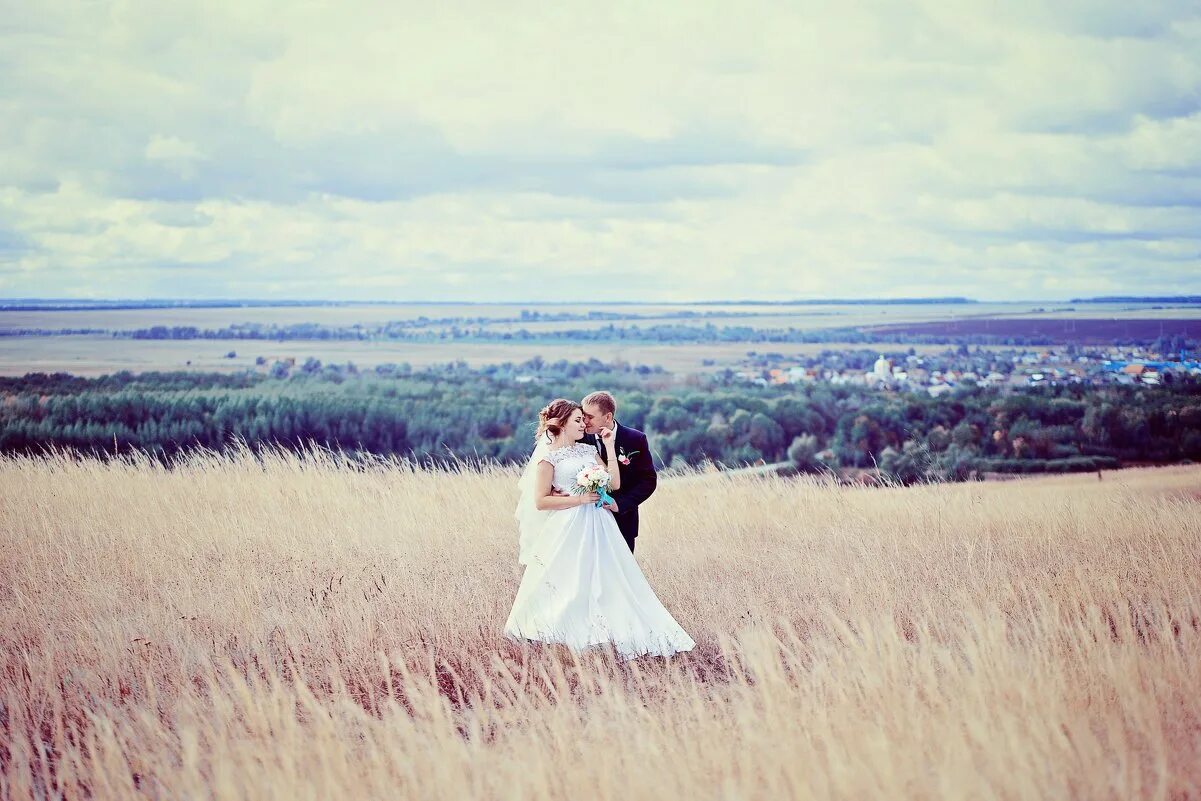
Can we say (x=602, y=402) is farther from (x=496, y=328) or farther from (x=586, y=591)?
(x=496, y=328)

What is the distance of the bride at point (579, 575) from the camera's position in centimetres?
668

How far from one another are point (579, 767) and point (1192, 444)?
2997cm

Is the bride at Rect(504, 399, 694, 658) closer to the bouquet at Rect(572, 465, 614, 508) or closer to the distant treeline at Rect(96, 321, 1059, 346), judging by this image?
the bouquet at Rect(572, 465, 614, 508)

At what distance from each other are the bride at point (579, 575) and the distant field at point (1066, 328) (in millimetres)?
32947

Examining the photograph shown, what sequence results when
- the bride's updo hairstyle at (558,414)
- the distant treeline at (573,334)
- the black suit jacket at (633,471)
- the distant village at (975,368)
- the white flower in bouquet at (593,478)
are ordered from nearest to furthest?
the white flower in bouquet at (593,478), the bride's updo hairstyle at (558,414), the black suit jacket at (633,471), the distant village at (975,368), the distant treeline at (573,334)

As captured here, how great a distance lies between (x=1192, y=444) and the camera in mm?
29062

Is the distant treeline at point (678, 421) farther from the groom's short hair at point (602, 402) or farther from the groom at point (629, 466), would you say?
the groom's short hair at point (602, 402)

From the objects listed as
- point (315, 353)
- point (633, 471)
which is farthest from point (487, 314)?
point (633, 471)

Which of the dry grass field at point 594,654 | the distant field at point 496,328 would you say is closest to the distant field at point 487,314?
the distant field at point 496,328

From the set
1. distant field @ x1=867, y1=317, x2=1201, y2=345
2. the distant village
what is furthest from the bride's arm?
distant field @ x1=867, y1=317, x2=1201, y2=345

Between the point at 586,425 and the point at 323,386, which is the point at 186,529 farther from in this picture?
the point at 323,386

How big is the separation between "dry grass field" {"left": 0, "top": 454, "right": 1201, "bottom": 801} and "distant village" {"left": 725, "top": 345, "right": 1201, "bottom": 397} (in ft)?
84.6

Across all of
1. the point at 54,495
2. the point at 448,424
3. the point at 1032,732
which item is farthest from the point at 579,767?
the point at 448,424

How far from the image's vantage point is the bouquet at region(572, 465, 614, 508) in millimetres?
6484
